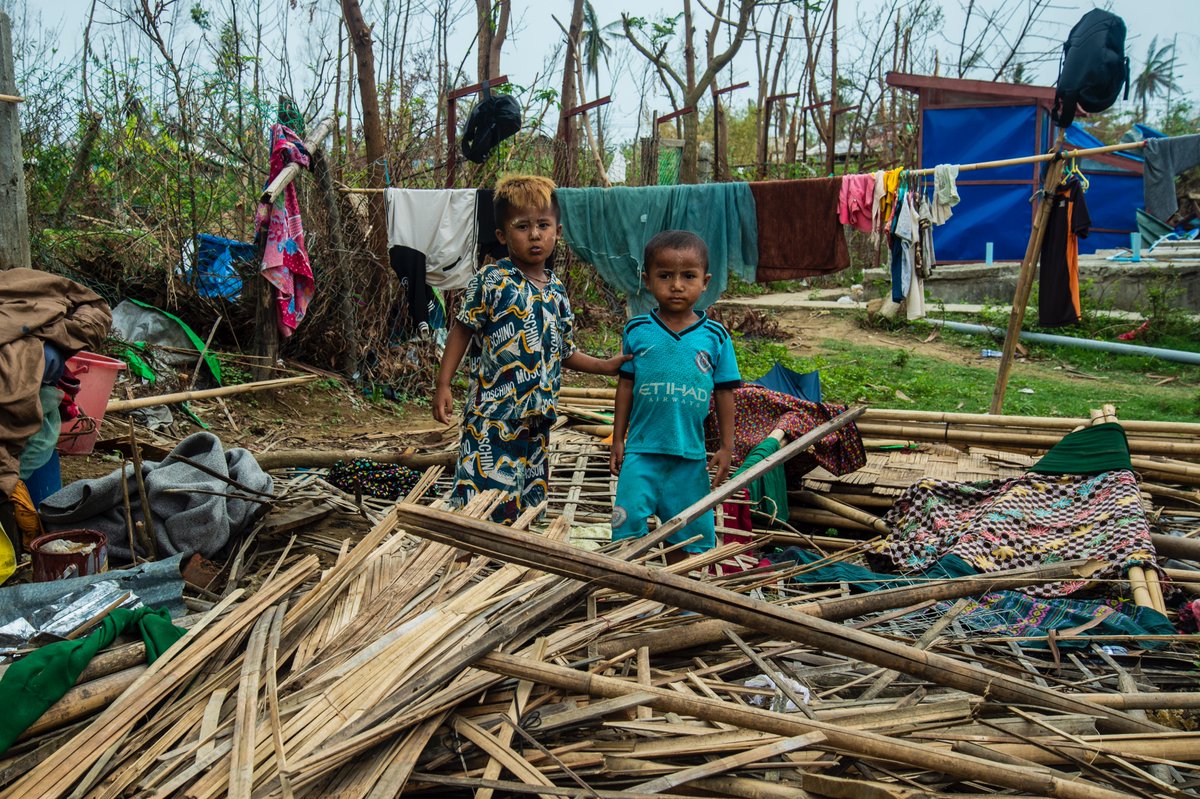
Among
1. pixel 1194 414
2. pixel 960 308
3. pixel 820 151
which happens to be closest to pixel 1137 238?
pixel 960 308

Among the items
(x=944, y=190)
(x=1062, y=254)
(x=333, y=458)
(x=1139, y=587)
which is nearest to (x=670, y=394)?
(x=1139, y=587)

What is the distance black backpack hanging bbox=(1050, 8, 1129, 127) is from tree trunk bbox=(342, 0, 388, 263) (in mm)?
5138

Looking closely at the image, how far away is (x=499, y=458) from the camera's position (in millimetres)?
3354

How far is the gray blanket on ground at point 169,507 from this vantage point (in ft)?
11.2

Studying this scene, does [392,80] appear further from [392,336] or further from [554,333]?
[554,333]

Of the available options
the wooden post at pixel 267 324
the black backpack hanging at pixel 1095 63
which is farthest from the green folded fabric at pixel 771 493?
the wooden post at pixel 267 324

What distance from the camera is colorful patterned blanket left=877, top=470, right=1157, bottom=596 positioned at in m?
3.05

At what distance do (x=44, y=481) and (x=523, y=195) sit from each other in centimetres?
236

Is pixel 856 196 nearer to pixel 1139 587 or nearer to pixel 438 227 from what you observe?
pixel 438 227

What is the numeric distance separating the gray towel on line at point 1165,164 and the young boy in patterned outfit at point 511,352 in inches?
175

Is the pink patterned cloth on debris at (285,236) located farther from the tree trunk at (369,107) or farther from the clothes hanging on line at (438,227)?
the tree trunk at (369,107)

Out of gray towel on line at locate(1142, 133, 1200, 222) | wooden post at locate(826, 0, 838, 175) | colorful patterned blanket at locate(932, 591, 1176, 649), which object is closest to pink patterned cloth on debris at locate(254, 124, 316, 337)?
colorful patterned blanket at locate(932, 591, 1176, 649)

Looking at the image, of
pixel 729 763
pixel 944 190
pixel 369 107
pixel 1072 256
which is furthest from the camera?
pixel 369 107

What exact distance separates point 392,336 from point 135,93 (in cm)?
278
